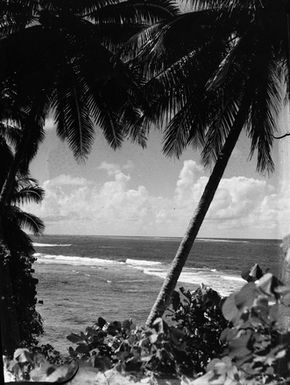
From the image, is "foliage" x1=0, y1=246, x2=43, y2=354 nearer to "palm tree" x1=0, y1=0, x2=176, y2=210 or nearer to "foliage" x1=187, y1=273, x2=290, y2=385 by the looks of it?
"palm tree" x1=0, y1=0, x2=176, y2=210

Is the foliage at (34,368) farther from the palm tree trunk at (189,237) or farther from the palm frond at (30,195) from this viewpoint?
the palm frond at (30,195)

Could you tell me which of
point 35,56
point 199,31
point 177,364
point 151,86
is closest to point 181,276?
point 177,364

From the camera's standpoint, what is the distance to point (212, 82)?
1987 mm

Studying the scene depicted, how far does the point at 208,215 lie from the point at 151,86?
28.3 inches

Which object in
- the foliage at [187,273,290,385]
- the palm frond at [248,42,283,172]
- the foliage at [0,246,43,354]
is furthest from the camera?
the foliage at [0,246,43,354]

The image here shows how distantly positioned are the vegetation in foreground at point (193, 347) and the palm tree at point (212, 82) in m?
0.12

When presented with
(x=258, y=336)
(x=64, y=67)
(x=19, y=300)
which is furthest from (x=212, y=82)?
(x=258, y=336)

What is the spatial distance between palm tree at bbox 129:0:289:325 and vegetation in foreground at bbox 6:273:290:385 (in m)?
0.12

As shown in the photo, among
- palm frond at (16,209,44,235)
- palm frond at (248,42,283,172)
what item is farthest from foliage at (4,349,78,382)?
palm frond at (248,42,283,172)

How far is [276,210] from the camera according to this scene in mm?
1294

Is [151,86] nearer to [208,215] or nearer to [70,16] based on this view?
[70,16]

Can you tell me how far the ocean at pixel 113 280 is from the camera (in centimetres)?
142

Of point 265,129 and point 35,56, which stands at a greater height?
point 35,56

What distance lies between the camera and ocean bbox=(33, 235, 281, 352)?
1.42m
